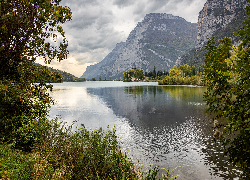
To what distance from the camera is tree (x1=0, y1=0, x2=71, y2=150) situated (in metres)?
9.84

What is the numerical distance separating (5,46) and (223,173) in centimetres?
2053

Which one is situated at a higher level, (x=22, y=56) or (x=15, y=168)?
(x=22, y=56)

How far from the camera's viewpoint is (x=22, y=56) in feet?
36.9

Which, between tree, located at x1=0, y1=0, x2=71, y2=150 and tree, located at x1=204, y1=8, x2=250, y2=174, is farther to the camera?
tree, located at x1=0, y1=0, x2=71, y2=150

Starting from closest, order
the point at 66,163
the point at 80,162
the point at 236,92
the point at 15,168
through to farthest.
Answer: the point at 236,92
the point at 15,168
the point at 80,162
the point at 66,163

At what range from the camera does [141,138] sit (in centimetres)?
2388

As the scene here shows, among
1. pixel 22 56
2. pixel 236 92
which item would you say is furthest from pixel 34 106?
pixel 236 92

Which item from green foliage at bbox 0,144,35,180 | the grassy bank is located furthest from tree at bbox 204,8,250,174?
green foliage at bbox 0,144,35,180

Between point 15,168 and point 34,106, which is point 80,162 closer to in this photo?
point 15,168

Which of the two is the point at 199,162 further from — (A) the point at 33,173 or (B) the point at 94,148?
(A) the point at 33,173

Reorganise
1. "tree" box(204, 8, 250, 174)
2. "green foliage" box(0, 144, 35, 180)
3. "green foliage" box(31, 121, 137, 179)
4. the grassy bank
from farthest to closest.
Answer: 1. "green foliage" box(31, 121, 137, 179)
2. the grassy bank
3. "green foliage" box(0, 144, 35, 180)
4. "tree" box(204, 8, 250, 174)

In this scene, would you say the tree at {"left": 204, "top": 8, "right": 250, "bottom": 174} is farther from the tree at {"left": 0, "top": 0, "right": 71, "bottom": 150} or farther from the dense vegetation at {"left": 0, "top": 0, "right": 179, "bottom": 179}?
the tree at {"left": 0, "top": 0, "right": 71, "bottom": 150}

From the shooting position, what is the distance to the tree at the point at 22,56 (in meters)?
9.84

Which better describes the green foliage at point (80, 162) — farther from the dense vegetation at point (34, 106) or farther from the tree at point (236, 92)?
the tree at point (236, 92)
